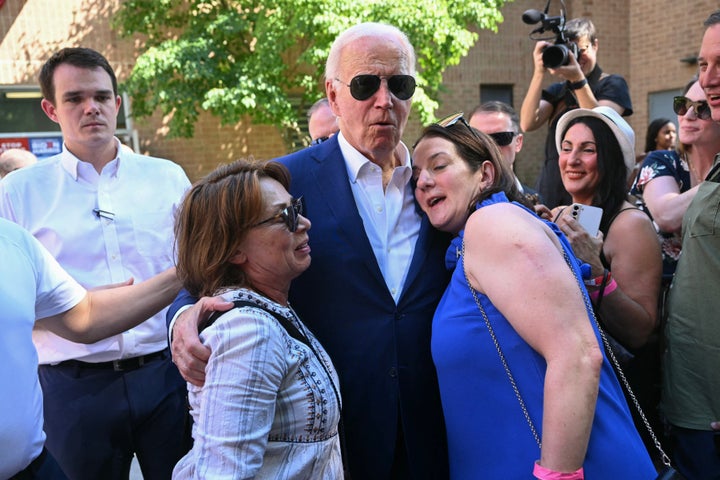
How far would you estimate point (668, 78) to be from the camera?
505 inches

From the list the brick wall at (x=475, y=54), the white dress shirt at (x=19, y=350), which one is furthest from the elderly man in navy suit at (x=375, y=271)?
the brick wall at (x=475, y=54)

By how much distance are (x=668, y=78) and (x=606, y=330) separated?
12.1 metres

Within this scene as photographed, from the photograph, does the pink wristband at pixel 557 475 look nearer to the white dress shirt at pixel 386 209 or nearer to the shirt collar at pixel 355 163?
the white dress shirt at pixel 386 209

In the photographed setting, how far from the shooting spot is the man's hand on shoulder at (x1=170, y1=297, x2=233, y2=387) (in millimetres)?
1636

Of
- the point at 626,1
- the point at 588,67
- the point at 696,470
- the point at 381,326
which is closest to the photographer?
the point at 381,326

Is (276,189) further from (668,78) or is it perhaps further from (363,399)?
(668,78)

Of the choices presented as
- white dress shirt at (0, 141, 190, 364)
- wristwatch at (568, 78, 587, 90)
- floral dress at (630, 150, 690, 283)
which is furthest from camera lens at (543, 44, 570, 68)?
white dress shirt at (0, 141, 190, 364)

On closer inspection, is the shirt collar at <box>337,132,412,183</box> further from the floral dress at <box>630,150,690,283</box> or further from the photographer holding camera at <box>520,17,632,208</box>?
the photographer holding camera at <box>520,17,632,208</box>

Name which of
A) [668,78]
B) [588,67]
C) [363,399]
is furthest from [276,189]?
[668,78]

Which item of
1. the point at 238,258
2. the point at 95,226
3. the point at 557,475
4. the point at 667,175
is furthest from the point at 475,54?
the point at 557,475

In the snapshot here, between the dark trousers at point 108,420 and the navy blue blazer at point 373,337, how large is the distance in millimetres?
1175

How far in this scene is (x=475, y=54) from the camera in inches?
575

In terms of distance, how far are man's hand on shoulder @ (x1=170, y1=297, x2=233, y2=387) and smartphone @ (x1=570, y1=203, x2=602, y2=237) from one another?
169 centimetres

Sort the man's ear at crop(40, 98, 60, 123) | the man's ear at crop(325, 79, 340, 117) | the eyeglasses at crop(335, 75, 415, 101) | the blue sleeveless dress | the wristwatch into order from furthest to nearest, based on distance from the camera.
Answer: the wristwatch → the man's ear at crop(40, 98, 60, 123) → the man's ear at crop(325, 79, 340, 117) → the eyeglasses at crop(335, 75, 415, 101) → the blue sleeveless dress
